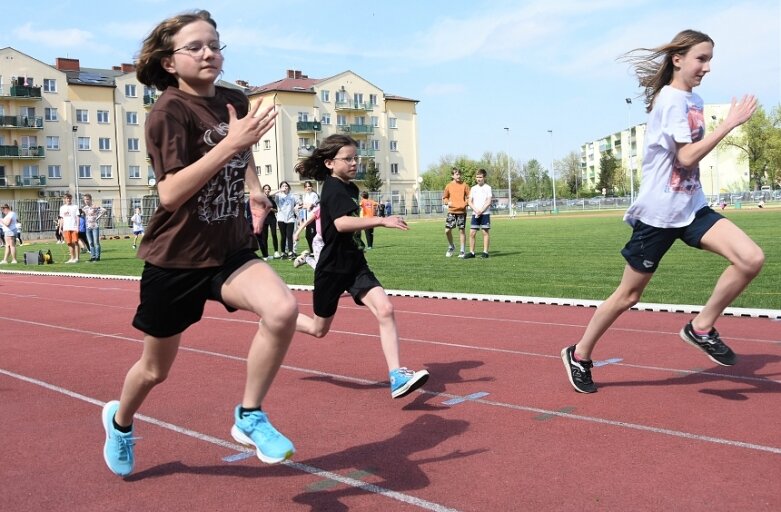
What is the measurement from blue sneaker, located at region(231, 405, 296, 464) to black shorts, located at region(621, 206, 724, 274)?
2.64m

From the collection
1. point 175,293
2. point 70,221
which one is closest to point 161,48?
point 175,293

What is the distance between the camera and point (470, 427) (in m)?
4.59

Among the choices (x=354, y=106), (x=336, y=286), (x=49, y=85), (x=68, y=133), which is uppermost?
(x=49, y=85)

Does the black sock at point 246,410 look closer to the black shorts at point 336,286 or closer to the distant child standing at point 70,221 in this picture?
the black shorts at point 336,286

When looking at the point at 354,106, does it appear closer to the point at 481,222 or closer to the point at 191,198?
the point at 481,222

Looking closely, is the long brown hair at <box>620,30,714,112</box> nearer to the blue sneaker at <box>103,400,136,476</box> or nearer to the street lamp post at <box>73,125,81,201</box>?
the blue sneaker at <box>103,400,136,476</box>

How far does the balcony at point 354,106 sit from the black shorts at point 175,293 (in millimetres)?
81253

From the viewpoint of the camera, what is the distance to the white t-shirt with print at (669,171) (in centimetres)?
487

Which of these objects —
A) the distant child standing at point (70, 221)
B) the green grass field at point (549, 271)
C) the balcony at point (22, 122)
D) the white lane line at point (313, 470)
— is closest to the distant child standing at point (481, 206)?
the green grass field at point (549, 271)

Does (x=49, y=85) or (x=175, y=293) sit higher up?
(x=49, y=85)

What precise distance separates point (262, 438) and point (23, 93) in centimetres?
7241

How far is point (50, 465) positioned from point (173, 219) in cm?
168

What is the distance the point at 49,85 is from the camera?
6962 cm

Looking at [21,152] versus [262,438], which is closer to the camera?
[262,438]
